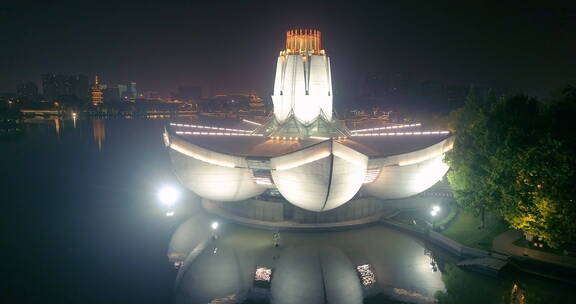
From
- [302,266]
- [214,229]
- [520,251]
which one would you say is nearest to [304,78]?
[214,229]

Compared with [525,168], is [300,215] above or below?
below

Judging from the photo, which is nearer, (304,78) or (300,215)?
(300,215)

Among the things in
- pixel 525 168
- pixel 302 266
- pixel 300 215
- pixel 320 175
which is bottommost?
pixel 302 266

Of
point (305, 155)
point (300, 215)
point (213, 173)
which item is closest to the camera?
point (305, 155)

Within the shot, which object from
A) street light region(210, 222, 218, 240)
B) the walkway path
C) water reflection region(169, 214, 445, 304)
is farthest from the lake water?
the walkway path

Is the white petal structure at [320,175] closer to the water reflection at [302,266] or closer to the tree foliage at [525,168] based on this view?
the water reflection at [302,266]

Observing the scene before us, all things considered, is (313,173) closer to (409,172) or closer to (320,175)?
(320,175)

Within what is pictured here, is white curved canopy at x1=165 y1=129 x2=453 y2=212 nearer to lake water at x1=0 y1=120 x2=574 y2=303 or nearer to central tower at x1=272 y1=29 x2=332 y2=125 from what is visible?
lake water at x1=0 y1=120 x2=574 y2=303
